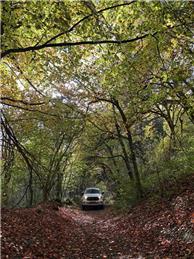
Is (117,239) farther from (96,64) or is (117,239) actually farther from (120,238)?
(96,64)

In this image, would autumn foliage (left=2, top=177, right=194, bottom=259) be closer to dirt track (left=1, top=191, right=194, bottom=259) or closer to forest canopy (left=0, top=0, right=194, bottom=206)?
dirt track (left=1, top=191, right=194, bottom=259)

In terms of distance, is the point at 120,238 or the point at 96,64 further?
the point at 120,238

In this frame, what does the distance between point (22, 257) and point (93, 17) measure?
17.6 feet

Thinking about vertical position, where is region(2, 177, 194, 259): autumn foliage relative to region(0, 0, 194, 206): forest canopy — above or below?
below

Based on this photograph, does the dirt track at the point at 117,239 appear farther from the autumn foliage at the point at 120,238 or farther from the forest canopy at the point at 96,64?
the forest canopy at the point at 96,64

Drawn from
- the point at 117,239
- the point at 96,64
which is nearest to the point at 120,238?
the point at 117,239

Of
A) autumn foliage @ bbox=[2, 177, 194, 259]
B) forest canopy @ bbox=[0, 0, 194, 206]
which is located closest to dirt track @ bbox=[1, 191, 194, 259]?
autumn foliage @ bbox=[2, 177, 194, 259]

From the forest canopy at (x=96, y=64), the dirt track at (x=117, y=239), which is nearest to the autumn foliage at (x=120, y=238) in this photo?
the dirt track at (x=117, y=239)

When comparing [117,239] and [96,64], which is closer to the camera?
[96,64]

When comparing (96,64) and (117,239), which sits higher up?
(96,64)

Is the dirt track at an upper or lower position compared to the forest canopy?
lower

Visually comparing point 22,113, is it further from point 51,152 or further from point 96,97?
point 51,152

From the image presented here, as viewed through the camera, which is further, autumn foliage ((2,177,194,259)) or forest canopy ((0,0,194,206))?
autumn foliage ((2,177,194,259))

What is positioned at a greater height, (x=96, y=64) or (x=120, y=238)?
(x=96, y=64)
